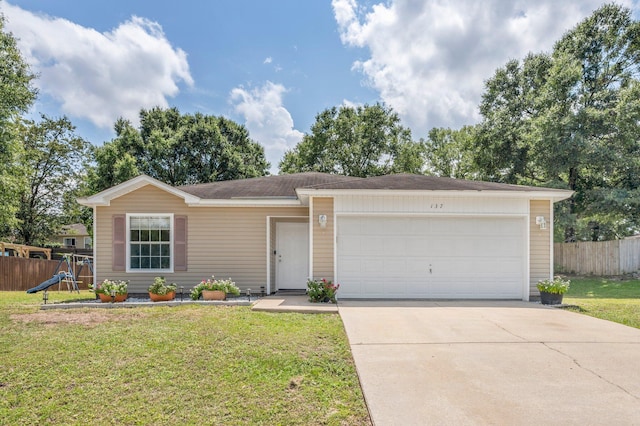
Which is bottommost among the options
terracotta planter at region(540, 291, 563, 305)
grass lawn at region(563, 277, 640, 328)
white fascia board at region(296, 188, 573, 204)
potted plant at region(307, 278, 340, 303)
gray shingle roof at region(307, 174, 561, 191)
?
grass lawn at region(563, 277, 640, 328)

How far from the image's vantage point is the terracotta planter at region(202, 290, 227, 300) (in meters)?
8.17

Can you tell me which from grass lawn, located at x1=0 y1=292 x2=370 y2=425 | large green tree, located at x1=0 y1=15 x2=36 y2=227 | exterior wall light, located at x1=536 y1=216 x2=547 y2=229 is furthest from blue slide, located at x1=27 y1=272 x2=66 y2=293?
exterior wall light, located at x1=536 y1=216 x2=547 y2=229

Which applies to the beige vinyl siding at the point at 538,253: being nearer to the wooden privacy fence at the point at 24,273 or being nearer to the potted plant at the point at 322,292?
the potted plant at the point at 322,292

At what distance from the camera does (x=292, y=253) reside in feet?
33.4

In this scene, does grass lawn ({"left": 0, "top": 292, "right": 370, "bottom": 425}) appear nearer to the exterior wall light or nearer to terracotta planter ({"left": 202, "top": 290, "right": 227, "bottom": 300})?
terracotta planter ({"left": 202, "top": 290, "right": 227, "bottom": 300})

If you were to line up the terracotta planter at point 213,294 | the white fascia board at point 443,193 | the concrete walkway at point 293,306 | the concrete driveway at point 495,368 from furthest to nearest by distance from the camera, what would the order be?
the white fascia board at point 443,193, the terracotta planter at point 213,294, the concrete walkway at point 293,306, the concrete driveway at point 495,368

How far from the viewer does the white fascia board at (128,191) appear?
9.10m

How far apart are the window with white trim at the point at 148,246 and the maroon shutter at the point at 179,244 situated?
11cm

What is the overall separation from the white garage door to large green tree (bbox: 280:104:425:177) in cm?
1803

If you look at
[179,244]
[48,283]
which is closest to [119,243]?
[179,244]

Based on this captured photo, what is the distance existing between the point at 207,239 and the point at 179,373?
577 cm

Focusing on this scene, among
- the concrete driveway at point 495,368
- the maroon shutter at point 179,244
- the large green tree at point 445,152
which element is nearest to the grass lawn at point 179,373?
the concrete driveway at point 495,368

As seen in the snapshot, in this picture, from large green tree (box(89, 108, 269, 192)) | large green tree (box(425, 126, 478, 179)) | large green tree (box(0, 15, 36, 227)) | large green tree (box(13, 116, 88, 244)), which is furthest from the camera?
large green tree (box(425, 126, 478, 179))

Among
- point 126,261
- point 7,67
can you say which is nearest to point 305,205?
point 126,261
